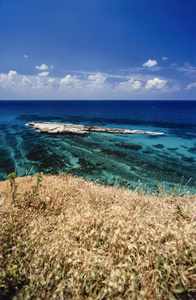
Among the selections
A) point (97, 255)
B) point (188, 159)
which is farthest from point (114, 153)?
point (97, 255)

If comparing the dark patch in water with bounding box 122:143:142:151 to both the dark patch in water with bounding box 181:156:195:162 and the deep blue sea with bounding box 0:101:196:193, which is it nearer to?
the deep blue sea with bounding box 0:101:196:193

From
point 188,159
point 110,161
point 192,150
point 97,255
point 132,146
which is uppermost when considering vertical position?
point 97,255

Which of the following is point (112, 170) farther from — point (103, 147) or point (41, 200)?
point (41, 200)

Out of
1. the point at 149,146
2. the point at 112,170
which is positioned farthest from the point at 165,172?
the point at 149,146

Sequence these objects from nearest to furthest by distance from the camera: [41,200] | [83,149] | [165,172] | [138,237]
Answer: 1. [138,237]
2. [41,200]
3. [165,172]
4. [83,149]

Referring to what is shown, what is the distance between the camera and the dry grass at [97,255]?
207cm

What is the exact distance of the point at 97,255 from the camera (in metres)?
2.48

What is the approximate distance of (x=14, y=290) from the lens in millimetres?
2186

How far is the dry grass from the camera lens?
207 centimetres

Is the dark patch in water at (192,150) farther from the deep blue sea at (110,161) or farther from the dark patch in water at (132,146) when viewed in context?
the dark patch in water at (132,146)

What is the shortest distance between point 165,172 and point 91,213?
1559cm

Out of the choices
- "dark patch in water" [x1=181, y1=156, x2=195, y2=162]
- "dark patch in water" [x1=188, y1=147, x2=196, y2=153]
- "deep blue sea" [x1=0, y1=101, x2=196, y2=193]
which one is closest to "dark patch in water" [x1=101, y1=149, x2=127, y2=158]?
"deep blue sea" [x1=0, y1=101, x2=196, y2=193]

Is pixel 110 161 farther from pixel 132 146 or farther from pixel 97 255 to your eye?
pixel 97 255

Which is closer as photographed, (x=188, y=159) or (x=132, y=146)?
(x=188, y=159)
